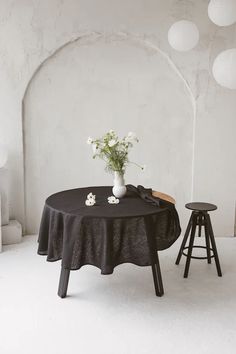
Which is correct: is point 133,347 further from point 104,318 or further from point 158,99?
point 158,99

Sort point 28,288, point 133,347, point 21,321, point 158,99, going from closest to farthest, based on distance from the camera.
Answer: point 133,347 → point 21,321 → point 28,288 → point 158,99

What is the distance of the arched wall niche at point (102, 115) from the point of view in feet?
15.8

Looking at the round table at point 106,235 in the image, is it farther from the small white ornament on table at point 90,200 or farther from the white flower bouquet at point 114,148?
the white flower bouquet at point 114,148

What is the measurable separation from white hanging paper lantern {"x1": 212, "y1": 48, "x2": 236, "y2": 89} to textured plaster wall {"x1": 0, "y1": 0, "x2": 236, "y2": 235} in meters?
0.92

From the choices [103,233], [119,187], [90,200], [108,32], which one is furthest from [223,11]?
[103,233]

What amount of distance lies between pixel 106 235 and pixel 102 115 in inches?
75.4

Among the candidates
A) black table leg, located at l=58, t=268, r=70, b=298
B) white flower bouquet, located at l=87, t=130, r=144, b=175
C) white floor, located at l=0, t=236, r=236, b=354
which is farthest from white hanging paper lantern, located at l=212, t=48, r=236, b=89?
black table leg, located at l=58, t=268, r=70, b=298

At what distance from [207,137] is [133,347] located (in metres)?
2.64

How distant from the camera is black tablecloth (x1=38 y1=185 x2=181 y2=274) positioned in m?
3.38

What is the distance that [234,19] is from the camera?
3852 mm

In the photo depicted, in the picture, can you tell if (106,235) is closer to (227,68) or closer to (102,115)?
(227,68)

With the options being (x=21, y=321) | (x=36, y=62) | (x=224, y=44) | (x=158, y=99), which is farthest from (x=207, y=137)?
(x=21, y=321)

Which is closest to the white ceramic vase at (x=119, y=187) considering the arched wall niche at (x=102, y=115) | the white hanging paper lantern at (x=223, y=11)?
the arched wall niche at (x=102, y=115)

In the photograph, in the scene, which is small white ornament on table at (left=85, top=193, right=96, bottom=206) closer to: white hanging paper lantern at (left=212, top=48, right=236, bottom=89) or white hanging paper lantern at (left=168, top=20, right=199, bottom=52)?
white hanging paper lantern at (left=212, top=48, right=236, bottom=89)
